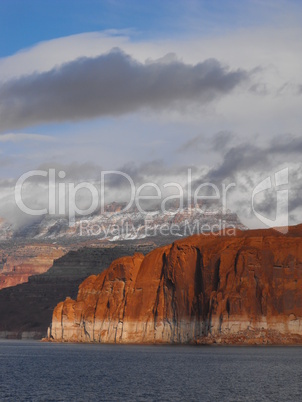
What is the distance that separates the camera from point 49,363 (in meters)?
157

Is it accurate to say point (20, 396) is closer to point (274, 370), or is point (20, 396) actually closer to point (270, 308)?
point (274, 370)

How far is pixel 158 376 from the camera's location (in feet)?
412

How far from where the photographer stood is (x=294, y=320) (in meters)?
182

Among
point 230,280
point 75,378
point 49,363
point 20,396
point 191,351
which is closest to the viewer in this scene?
point 20,396

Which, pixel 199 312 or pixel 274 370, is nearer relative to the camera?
pixel 274 370

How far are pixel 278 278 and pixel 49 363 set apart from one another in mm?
53921

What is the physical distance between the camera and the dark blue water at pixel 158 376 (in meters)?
103

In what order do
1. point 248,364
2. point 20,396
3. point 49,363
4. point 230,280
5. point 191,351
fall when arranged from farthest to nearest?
point 230,280 → point 191,351 → point 49,363 → point 248,364 → point 20,396

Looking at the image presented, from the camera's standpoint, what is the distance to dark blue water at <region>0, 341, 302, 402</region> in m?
103

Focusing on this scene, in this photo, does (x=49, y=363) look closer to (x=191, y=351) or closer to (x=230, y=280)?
(x=191, y=351)

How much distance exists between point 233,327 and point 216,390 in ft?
251

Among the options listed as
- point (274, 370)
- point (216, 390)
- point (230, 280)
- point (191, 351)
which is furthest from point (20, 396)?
point (230, 280)

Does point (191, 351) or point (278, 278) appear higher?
point (278, 278)

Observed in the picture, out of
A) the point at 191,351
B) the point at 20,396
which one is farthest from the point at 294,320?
the point at 20,396
